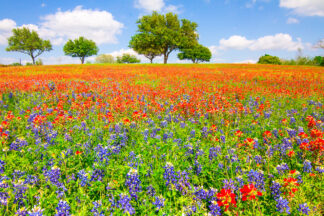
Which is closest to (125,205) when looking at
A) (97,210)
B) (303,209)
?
(97,210)

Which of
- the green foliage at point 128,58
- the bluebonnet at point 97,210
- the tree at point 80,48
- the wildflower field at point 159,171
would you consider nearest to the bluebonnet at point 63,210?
the wildflower field at point 159,171

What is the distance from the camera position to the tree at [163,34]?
4994 centimetres

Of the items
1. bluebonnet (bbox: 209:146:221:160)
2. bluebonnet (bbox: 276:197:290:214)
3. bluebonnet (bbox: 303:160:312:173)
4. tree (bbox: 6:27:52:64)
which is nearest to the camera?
bluebonnet (bbox: 276:197:290:214)

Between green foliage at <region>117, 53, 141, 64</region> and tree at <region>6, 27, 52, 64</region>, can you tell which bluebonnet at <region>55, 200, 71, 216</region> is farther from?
green foliage at <region>117, 53, 141, 64</region>

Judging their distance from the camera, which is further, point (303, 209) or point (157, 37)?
point (157, 37)

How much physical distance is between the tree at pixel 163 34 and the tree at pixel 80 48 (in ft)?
105

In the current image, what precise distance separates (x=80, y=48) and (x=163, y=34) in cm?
4142

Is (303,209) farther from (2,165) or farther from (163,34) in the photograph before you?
(163,34)

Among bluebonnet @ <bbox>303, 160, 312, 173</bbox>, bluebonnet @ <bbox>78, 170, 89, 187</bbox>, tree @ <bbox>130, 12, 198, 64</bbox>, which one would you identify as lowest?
bluebonnet @ <bbox>303, 160, 312, 173</bbox>

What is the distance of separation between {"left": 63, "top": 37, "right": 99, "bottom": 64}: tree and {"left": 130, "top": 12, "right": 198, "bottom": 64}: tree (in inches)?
1262

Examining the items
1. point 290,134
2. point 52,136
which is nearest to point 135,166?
point 52,136

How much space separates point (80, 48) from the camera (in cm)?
7500

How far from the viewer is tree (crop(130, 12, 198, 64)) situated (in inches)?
1966

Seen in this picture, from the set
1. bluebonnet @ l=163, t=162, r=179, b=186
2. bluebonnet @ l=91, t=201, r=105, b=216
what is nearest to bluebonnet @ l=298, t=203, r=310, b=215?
bluebonnet @ l=163, t=162, r=179, b=186
